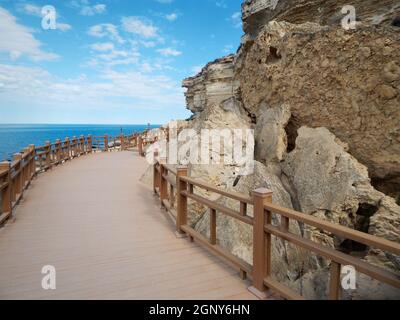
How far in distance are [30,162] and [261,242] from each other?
30.5 feet

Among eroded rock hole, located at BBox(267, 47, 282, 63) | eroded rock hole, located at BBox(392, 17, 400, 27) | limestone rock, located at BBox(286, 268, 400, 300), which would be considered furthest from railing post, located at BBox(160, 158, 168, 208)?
eroded rock hole, located at BBox(392, 17, 400, 27)

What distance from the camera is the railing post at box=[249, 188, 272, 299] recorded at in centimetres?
309

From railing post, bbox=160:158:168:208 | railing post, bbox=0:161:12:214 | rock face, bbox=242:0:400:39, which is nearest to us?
railing post, bbox=0:161:12:214

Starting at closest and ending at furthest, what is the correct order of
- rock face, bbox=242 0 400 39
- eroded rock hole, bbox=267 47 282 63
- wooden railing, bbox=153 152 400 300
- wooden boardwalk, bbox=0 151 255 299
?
wooden railing, bbox=153 152 400 300 → wooden boardwalk, bbox=0 151 255 299 → rock face, bbox=242 0 400 39 → eroded rock hole, bbox=267 47 282 63

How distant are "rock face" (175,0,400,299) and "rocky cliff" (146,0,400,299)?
3cm

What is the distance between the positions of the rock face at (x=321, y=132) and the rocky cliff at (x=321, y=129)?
0.09 ft

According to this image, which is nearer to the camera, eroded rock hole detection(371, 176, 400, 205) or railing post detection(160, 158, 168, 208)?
railing post detection(160, 158, 168, 208)

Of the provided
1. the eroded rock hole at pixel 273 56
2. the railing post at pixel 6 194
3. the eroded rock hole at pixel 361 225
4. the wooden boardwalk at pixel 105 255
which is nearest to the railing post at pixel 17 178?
the wooden boardwalk at pixel 105 255

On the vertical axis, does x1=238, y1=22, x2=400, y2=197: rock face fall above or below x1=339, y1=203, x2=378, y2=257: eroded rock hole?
above

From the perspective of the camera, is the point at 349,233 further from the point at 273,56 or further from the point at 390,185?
the point at 273,56

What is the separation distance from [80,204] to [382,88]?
9.01 m

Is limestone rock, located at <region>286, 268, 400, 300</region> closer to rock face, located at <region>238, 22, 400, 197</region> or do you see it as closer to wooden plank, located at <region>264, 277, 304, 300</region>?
wooden plank, located at <region>264, 277, 304, 300</region>

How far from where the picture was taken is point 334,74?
877 centimetres
